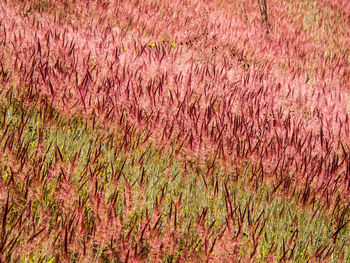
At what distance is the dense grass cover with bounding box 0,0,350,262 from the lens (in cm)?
130

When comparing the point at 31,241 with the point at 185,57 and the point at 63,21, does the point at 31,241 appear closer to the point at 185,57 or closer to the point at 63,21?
the point at 185,57

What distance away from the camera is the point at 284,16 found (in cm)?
697

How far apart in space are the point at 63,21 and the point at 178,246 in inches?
120

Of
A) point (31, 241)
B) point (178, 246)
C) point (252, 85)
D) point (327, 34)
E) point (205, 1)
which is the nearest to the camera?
point (31, 241)

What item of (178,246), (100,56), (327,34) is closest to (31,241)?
(178,246)

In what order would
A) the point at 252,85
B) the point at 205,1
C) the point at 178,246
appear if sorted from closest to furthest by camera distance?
the point at 178,246 → the point at 252,85 → the point at 205,1

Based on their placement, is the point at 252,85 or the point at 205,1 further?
the point at 205,1

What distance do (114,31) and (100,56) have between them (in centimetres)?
123

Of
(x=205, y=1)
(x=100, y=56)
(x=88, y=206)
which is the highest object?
(x=205, y=1)

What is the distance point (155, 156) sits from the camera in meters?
1.93

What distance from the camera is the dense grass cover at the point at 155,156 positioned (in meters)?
1.30

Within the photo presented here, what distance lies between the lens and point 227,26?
5.11 meters

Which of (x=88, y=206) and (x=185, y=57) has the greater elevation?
(x=185, y=57)

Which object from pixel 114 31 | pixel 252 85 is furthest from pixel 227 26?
pixel 252 85
